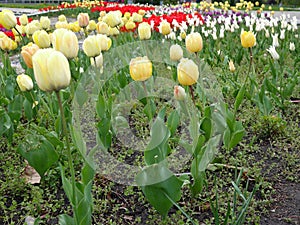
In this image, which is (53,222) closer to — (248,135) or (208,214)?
(208,214)

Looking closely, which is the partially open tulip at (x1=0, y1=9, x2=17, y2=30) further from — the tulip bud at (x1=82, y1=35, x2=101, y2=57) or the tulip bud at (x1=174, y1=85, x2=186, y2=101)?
the tulip bud at (x1=174, y1=85, x2=186, y2=101)

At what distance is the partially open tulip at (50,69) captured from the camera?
1.19 m

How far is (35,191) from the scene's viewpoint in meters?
2.05

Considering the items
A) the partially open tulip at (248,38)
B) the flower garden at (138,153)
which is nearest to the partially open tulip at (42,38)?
the flower garden at (138,153)

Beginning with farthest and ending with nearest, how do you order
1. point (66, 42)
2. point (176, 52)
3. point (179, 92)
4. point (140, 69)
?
point (176, 52) → point (179, 92) → point (140, 69) → point (66, 42)

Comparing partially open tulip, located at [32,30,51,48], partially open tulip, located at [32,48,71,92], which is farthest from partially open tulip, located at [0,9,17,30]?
partially open tulip, located at [32,48,71,92]

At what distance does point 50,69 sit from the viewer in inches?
47.2

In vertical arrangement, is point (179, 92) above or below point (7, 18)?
below

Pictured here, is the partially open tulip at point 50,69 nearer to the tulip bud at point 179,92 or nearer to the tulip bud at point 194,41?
the tulip bud at point 179,92

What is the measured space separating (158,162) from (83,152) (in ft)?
1.17

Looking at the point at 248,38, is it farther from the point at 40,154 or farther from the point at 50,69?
the point at 50,69

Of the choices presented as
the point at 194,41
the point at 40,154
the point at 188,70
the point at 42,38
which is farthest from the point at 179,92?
the point at 42,38

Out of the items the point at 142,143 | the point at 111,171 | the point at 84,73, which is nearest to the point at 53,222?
the point at 111,171

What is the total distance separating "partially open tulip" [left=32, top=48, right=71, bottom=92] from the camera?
119 cm
